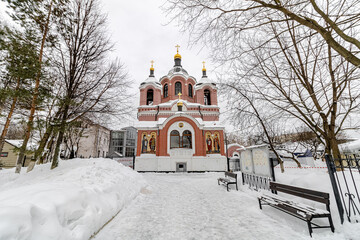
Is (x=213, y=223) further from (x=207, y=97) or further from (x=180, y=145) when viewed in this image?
(x=207, y=97)

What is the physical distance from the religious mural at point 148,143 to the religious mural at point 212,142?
588 cm

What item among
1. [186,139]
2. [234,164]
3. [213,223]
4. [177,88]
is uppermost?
[177,88]

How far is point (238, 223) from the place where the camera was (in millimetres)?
3711

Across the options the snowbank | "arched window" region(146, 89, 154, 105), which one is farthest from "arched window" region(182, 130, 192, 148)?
the snowbank

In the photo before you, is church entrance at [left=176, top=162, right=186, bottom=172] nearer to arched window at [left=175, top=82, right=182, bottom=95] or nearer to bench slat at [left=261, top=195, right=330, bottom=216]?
arched window at [left=175, top=82, right=182, bottom=95]

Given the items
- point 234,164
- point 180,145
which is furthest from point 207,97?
point 234,164

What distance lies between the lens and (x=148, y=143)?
17312 mm

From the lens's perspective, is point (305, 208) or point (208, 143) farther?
point (208, 143)

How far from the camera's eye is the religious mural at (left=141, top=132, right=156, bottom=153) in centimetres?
1720

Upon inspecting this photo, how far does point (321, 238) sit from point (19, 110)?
42.5ft

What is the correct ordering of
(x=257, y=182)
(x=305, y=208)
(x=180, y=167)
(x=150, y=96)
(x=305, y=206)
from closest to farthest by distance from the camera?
(x=305, y=208), (x=305, y=206), (x=257, y=182), (x=180, y=167), (x=150, y=96)

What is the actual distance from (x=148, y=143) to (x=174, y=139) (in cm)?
310

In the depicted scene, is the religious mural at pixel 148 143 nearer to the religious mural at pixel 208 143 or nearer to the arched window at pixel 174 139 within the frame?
the arched window at pixel 174 139

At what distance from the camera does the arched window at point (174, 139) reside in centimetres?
1781
